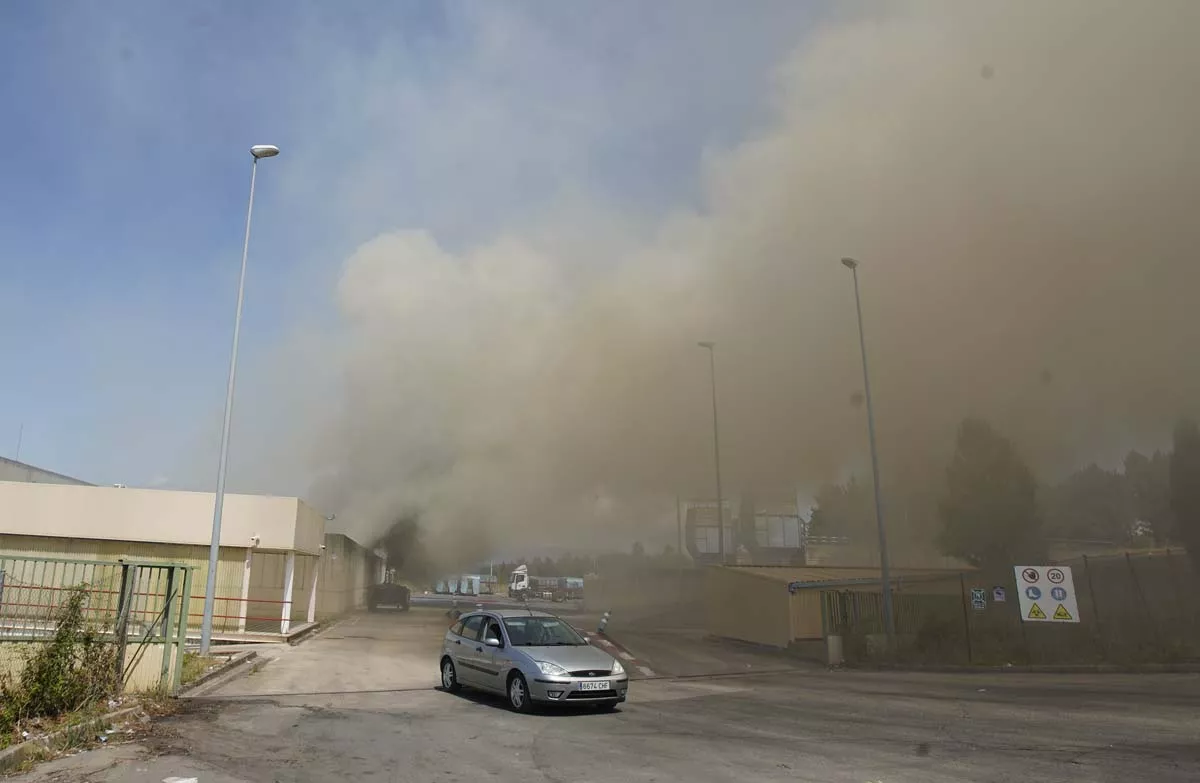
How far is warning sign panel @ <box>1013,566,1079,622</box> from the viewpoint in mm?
16891

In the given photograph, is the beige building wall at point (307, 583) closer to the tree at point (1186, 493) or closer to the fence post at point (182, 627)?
the fence post at point (182, 627)

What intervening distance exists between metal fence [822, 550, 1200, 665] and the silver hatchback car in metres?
11.7

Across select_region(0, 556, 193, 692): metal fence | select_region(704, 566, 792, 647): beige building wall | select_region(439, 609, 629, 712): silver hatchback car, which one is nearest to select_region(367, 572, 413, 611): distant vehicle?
select_region(704, 566, 792, 647): beige building wall

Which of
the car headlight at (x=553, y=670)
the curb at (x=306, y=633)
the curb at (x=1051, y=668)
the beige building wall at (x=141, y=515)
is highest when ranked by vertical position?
the beige building wall at (x=141, y=515)

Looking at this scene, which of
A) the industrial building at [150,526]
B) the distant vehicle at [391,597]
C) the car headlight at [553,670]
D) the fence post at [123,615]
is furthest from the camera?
the distant vehicle at [391,597]

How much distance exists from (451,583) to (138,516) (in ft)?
152

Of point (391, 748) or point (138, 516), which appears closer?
point (391, 748)

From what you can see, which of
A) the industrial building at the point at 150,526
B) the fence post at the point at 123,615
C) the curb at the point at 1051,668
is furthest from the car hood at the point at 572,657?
the industrial building at the point at 150,526

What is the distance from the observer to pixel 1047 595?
17.0 meters

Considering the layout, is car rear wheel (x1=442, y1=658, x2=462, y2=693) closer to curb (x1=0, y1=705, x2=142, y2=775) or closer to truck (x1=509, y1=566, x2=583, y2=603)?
curb (x1=0, y1=705, x2=142, y2=775)

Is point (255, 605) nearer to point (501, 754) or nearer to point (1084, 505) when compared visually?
point (501, 754)

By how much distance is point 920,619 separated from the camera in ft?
78.2

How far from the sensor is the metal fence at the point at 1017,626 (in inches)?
688

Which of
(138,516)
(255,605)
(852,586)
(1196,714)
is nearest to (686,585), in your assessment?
(852,586)
